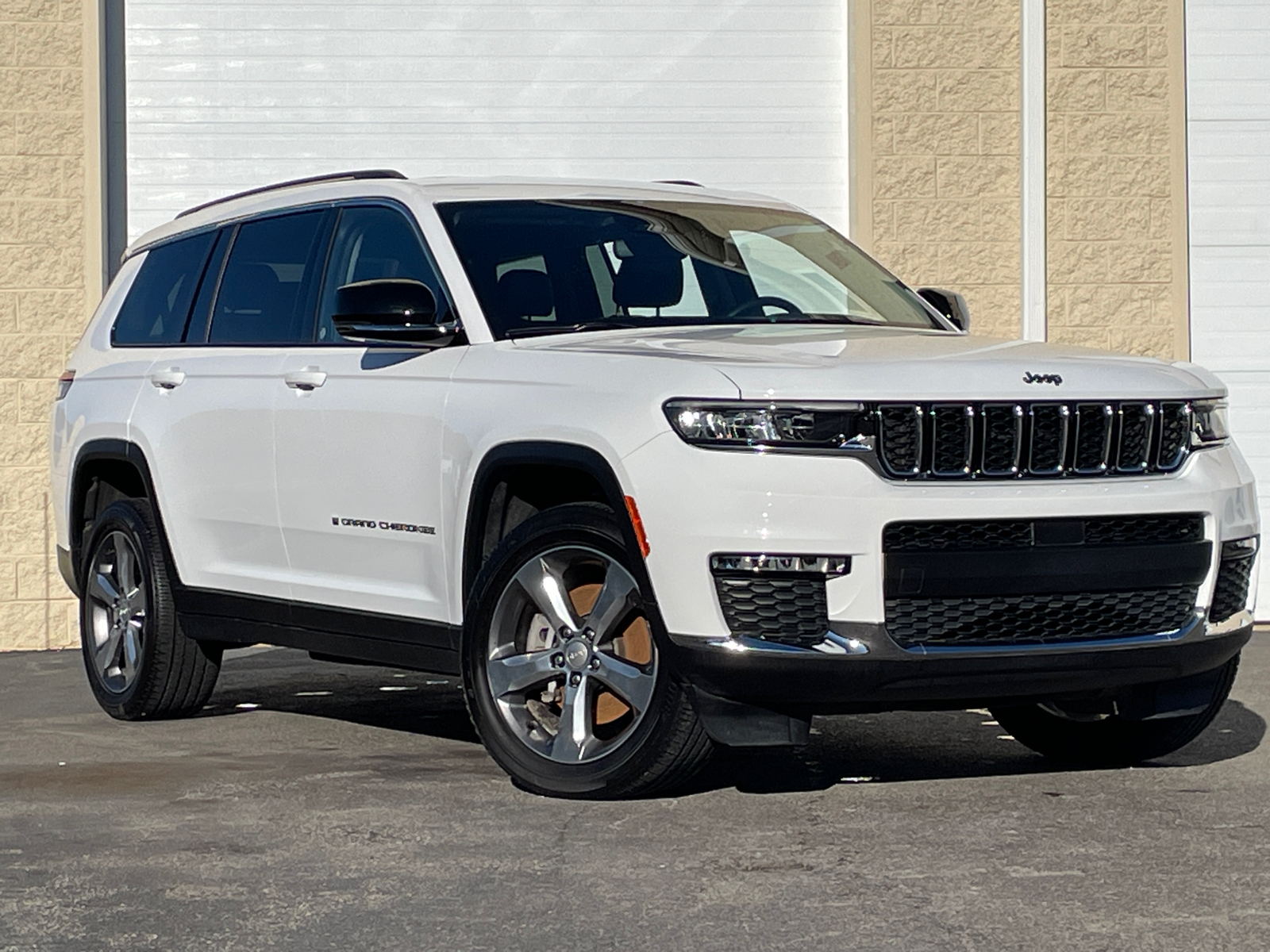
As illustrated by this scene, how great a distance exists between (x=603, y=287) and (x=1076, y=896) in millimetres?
2733

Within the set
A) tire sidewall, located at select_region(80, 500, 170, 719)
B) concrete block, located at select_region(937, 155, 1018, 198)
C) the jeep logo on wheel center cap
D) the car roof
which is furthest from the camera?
concrete block, located at select_region(937, 155, 1018, 198)

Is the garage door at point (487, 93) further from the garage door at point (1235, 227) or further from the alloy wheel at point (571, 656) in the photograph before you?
the alloy wheel at point (571, 656)

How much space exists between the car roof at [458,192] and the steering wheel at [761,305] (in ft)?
2.13

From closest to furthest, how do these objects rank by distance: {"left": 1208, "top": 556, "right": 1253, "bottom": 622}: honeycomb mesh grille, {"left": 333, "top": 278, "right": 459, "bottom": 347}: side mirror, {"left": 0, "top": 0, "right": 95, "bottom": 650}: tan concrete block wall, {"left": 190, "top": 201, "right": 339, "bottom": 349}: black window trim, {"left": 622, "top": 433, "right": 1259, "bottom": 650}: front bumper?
{"left": 622, "top": 433, "right": 1259, "bottom": 650}: front bumper < {"left": 1208, "top": 556, "right": 1253, "bottom": 622}: honeycomb mesh grille < {"left": 333, "top": 278, "right": 459, "bottom": 347}: side mirror < {"left": 190, "top": 201, "right": 339, "bottom": 349}: black window trim < {"left": 0, "top": 0, "right": 95, "bottom": 650}: tan concrete block wall

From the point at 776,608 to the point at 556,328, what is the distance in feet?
4.65

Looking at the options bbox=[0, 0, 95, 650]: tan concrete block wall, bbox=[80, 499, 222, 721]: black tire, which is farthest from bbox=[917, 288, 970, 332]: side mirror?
bbox=[0, 0, 95, 650]: tan concrete block wall

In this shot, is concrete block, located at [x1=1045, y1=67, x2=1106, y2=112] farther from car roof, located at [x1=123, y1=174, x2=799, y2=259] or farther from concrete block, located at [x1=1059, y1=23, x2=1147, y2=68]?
car roof, located at [x1=123, y1=174, x2=799, y2=259]

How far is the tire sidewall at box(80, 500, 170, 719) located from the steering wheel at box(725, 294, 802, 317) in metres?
2.43

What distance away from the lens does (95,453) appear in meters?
8.41

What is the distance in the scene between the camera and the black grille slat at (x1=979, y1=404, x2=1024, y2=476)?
574 centimetres

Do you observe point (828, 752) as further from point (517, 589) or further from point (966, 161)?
point (966, 161)

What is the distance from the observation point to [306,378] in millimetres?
7066

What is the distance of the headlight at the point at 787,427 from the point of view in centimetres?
557

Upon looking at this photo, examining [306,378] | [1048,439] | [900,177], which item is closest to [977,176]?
[900,177]
